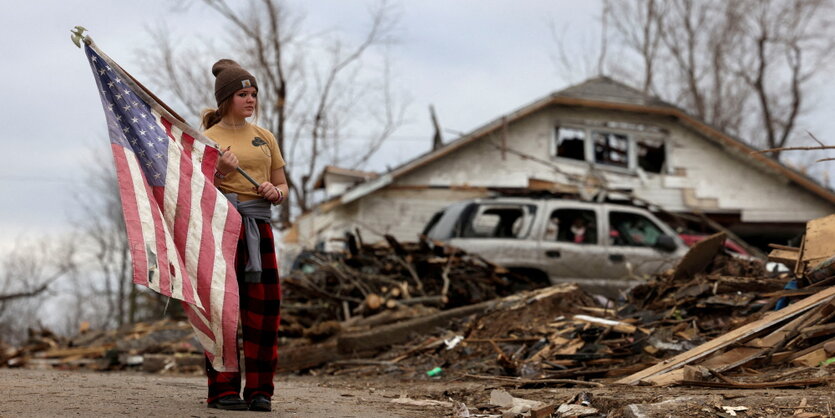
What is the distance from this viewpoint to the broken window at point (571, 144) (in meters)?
23.9

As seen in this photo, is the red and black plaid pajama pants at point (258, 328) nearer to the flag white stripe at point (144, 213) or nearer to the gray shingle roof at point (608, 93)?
the flag white stripe at point (144, 213)

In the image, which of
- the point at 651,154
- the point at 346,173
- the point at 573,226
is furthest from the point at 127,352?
the point at 651,154

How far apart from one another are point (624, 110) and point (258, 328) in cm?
1999

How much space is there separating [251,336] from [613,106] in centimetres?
1949

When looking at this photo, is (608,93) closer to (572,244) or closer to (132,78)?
(572,244)

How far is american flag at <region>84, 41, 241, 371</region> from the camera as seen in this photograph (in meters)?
4.84

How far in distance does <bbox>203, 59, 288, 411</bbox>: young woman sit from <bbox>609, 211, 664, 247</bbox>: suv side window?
28.1 feet

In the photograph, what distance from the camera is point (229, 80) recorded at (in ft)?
16.9

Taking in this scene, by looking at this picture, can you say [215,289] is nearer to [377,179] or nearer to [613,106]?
[377,179]

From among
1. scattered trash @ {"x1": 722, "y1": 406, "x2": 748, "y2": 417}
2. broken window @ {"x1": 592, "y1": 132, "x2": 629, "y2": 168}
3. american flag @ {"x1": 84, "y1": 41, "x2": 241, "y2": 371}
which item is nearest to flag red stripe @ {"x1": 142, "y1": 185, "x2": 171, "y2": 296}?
american flag @ {"x1": 84, "y1": 41, "x2": 241, "y2": 371}

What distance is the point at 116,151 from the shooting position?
4984 millimetres

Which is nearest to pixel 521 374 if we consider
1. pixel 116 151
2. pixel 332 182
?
pixel 116 151

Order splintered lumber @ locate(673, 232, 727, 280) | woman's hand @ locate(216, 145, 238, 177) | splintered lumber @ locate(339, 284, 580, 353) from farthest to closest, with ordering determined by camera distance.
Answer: splintered lumber @ locate(339, 284, 580, 353), splintered lumber @ locate(673, 232, 727, 280), woman's hand @ locate(216, 145, 238, 177)

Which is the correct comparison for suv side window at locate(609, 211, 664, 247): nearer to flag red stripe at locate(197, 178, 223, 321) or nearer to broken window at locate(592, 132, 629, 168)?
flag red stripe at locate(197, 178, 223, 321)
